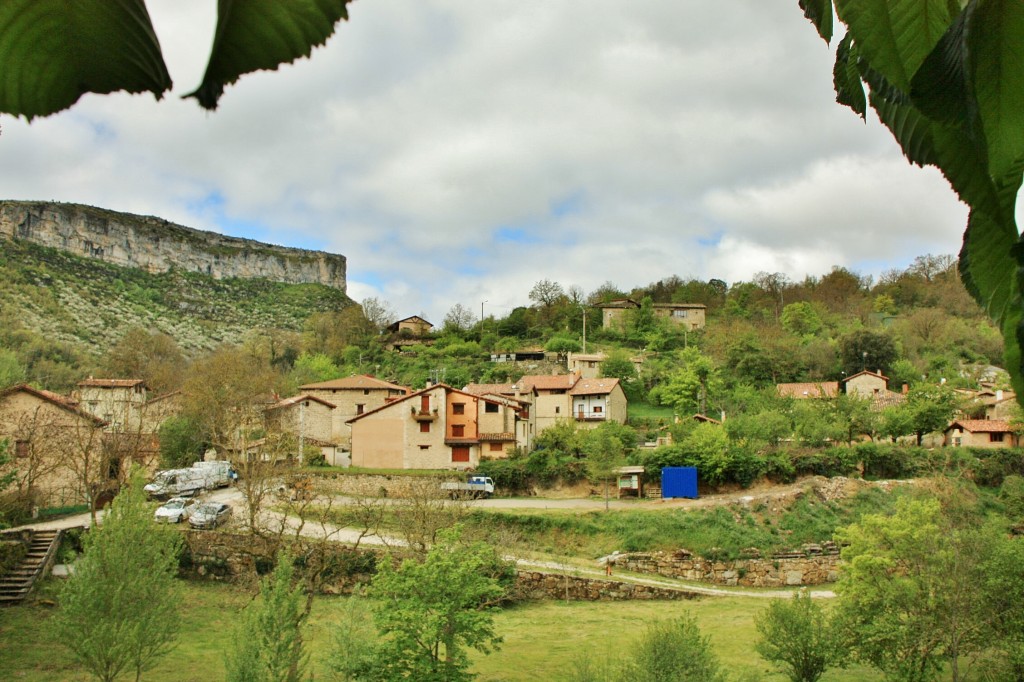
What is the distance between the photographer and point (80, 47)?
0.42 metres

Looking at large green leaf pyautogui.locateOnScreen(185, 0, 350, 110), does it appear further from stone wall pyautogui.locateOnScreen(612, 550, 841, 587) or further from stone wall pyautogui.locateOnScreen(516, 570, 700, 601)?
stone wall pyautogui.locateOnScreen(612, 550, 841, 587)

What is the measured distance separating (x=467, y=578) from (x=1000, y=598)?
10320 millimetres

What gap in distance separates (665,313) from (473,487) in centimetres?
4176

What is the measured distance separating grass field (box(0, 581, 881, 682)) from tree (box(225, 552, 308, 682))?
130 centimetres

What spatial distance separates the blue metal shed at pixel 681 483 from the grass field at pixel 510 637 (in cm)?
781

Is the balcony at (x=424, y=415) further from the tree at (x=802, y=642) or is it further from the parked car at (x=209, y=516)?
the tree at (x=802, y=642)

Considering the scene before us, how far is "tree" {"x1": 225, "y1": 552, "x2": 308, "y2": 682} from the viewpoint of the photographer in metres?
10.4

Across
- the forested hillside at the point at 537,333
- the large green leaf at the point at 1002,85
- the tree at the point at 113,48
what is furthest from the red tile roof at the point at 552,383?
the tree at the point at 113,48

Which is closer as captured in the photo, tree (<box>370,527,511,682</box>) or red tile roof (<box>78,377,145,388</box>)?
tree (<box>370,527,511,682</box>)

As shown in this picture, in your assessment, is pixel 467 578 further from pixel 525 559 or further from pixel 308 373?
pixel 308 373

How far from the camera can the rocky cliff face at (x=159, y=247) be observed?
53.6 metres

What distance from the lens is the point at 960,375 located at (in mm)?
45812

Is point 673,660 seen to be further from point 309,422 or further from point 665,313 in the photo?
point 665,313

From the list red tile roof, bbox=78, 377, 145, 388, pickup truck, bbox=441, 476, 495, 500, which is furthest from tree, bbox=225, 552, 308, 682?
red tile roof, bbox=78, 377, 145, 388
